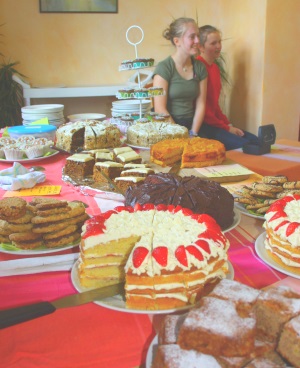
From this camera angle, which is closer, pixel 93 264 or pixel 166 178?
pixel 93 264

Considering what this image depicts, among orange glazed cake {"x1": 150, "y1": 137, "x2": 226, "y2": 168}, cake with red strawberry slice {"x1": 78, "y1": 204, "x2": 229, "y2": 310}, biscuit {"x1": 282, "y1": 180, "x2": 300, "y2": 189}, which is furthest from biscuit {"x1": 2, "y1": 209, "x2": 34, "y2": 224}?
orange glazed cake {"x1": 150, "y1": 137, "x2": 226, "y2": 168}

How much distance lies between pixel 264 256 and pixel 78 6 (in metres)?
5.35

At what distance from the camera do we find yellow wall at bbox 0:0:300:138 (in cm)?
519

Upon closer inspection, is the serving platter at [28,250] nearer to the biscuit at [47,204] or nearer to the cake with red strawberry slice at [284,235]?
the biscuit at [47,204]

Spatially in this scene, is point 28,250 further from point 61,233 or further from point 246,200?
point 246,200

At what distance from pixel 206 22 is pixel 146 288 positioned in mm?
5951

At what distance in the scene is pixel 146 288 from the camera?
3.34 feet

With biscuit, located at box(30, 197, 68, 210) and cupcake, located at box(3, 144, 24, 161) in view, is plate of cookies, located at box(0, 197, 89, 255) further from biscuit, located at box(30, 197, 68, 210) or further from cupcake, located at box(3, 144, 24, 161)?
cupcake, located at box(3, 144, 24, 161)

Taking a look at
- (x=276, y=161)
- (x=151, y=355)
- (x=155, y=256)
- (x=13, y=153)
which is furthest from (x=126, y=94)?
(x=151, y=355)

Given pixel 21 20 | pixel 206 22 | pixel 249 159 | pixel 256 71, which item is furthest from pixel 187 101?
pixel 21 20

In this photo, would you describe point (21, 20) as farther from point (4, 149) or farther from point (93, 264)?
point (93, 264)

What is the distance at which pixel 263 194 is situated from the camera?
1.72m

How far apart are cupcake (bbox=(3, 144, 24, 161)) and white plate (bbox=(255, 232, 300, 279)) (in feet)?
5.97

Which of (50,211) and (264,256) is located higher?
(50,211)
